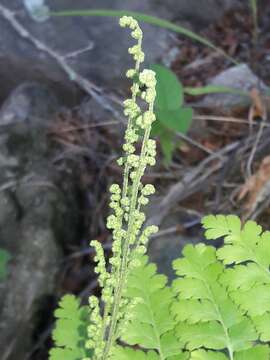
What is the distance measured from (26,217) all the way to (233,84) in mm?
1276

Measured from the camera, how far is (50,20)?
3781 mm

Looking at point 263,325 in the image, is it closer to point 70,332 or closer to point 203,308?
point 203,308

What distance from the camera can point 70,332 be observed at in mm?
1697

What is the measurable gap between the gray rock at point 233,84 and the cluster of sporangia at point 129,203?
1.94 m

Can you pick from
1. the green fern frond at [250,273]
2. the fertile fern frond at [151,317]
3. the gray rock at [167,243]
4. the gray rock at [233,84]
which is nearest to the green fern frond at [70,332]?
the fertile fern frond at [151,317]

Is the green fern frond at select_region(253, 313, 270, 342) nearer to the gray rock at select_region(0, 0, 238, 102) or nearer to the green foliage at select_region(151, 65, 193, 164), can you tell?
the green foliage at select_region(151, 65, 193, 164)

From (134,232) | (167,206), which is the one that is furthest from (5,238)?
(134,232)

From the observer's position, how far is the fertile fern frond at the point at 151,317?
1.53 metres

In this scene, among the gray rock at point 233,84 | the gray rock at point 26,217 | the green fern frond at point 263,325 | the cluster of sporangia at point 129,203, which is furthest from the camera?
the gray rock at point 233,84

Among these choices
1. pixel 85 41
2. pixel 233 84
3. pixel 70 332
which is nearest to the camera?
pixel 70 332

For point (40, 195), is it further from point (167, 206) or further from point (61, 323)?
point (61, 323)

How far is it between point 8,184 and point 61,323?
139 centimetres

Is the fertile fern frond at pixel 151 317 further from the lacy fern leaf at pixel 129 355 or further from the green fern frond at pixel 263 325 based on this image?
the green fern frond at pixel 263 325

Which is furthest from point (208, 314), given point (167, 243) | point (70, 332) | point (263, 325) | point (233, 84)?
point (233, 84)
